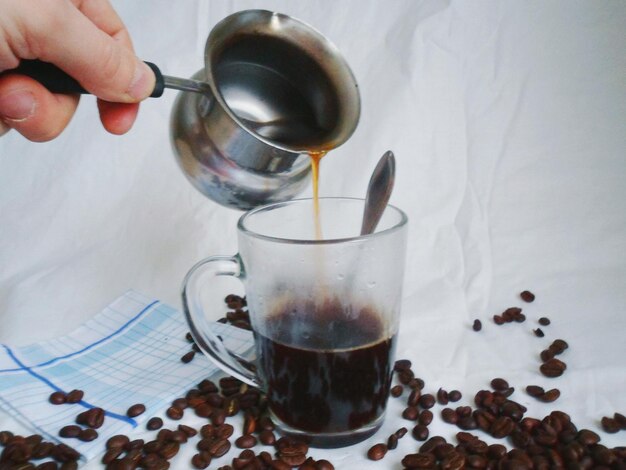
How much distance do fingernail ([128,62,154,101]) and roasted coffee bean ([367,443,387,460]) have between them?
578 millimetres

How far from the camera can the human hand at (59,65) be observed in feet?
2.87

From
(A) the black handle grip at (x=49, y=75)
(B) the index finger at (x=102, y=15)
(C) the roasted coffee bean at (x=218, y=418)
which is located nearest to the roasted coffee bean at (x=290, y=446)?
(C) the roasted coffee bean at (x=218, y=418)

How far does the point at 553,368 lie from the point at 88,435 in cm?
73

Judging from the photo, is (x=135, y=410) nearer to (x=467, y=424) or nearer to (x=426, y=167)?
(x=467, y=424)

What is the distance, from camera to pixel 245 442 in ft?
3.38

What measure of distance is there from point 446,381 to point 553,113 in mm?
813

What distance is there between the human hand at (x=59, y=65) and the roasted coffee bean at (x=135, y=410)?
41 cm

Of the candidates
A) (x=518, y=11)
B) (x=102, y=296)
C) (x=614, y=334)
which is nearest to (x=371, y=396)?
(x=614, y=334)

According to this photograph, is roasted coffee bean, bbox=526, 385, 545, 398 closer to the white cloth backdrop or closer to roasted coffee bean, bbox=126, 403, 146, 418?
the white cloth backdrop

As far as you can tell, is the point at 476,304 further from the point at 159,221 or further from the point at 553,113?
the point at 159,221

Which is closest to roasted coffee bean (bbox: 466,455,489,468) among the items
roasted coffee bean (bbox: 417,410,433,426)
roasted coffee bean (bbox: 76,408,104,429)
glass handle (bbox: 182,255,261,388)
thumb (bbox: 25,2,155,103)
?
roasted coffee bean (bbox: 417,410,433,426)

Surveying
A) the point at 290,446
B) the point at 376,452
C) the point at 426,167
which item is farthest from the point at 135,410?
the point at 426,167

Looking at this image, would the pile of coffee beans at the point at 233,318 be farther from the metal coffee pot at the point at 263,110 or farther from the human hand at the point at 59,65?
the human hand at the point at 59,65

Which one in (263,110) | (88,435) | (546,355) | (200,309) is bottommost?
(546,355)
